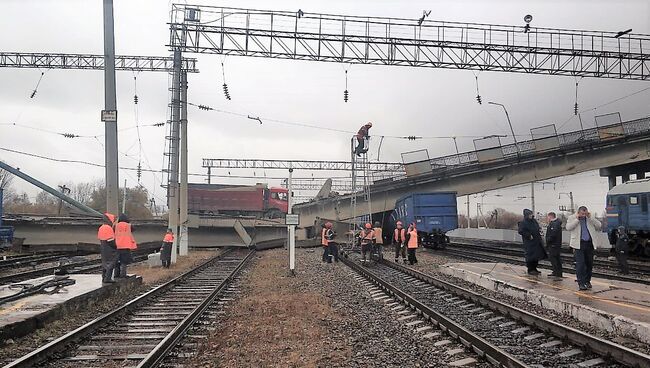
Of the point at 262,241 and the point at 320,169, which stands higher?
the point at 320,169

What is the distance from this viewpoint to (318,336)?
779 centimetres

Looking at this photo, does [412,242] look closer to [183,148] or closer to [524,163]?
[183,148]

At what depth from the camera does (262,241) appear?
34.0 meters

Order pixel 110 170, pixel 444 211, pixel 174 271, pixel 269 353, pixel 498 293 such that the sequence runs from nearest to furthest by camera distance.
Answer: pixel 269 353 < pixel 498 293 < pixel 110 170 < pixel 174 271 < pixel 444 211

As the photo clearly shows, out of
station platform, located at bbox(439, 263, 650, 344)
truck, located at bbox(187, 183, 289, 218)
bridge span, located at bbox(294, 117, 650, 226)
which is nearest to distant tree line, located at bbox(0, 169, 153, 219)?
truck, located at bbox(187, 183, 289, 218)

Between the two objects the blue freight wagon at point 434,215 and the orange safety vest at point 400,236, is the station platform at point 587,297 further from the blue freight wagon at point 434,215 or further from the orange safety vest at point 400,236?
the blue freight wagon at point 434,215

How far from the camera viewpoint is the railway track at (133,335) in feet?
20.9

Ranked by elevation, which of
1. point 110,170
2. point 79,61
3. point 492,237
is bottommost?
point 492,237

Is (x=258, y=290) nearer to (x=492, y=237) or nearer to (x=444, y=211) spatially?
(x=444, y=211)

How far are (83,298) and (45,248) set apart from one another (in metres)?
24.8

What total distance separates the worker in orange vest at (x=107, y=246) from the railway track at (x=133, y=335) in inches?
44.3

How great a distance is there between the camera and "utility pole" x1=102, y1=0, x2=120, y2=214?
13.0 meters

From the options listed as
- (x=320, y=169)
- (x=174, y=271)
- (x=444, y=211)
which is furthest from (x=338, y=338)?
(x=320, y=169)

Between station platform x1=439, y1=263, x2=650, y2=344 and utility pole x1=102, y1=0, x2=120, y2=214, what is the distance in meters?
9.42
